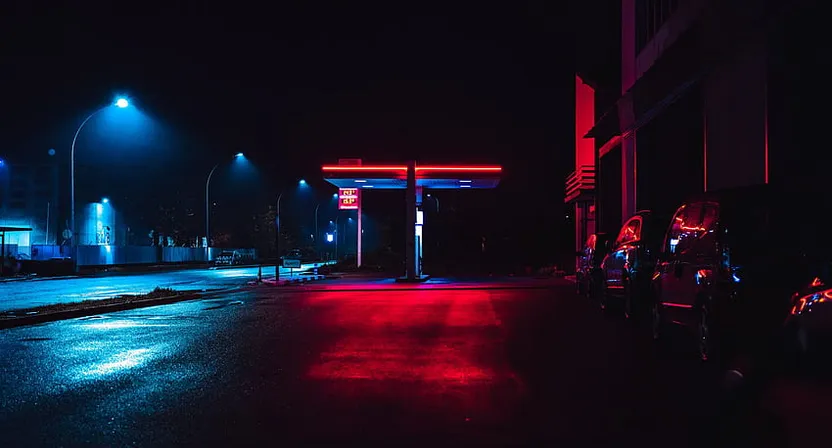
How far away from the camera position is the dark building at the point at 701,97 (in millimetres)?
14656

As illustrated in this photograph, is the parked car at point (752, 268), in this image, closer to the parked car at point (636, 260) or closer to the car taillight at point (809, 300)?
the car taillight at point (809, 300)

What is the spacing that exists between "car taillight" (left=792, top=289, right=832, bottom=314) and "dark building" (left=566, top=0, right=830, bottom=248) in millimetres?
6865

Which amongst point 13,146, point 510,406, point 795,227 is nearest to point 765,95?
point 795,227

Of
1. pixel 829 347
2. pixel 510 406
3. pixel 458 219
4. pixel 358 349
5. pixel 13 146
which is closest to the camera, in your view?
pixel 829 347

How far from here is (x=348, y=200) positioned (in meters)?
55.1

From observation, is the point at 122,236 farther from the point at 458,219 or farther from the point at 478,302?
the point at 478,302

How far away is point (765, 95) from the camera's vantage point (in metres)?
15.0

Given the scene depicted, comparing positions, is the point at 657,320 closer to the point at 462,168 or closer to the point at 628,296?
the point at 628,296

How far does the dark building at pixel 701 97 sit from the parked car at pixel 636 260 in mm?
2394

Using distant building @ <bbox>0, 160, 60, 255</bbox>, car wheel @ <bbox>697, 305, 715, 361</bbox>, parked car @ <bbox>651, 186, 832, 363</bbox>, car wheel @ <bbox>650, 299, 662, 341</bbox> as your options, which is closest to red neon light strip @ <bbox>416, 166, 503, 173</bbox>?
car wheel @ <bbox>650, 299, 662, 341</bbox>

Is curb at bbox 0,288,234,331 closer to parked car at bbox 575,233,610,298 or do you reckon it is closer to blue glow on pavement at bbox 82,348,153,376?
blue glow on pavement at bbox 82,348,153,376

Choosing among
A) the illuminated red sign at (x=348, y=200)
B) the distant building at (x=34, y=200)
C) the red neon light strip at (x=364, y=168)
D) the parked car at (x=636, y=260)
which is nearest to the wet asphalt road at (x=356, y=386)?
the parked car at (x=636, y=260)

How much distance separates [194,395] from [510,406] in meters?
3.16

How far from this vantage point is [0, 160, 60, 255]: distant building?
74.1m
